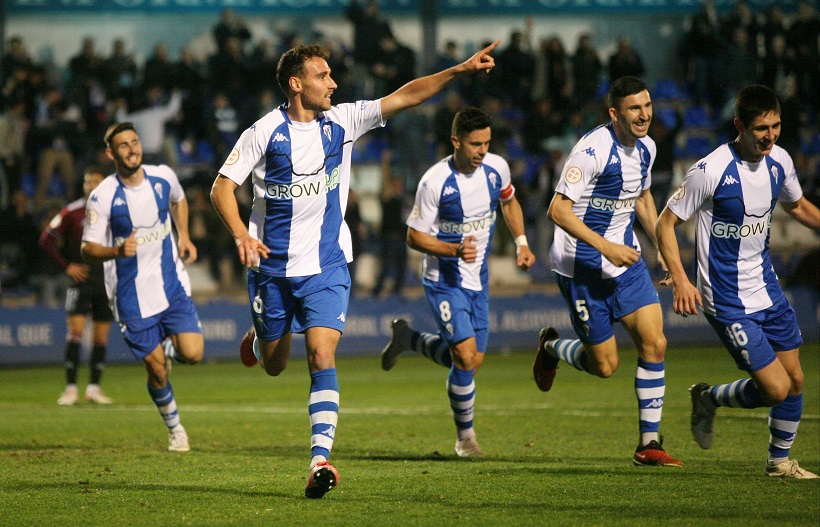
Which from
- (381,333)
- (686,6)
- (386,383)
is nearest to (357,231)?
(381,333)

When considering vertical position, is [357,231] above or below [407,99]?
below

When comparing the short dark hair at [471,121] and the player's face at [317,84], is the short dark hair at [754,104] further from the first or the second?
the player's face at [317,84]

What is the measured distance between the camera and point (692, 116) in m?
24.4

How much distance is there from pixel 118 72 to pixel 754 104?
55.0 ft

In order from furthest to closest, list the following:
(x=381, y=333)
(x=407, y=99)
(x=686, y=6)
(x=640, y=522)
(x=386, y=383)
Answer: (x=686, y=6) < (x=381, y=333) < (x=386, y=383) < (x=407, y=99) < (x=640, y=522)

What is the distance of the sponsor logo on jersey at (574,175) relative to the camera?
7.53 m

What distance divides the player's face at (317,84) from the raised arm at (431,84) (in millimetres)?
364

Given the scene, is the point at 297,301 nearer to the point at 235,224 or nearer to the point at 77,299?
the point at 235,224

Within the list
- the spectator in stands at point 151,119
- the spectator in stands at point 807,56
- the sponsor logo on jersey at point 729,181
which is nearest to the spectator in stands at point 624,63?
the spectator in stands at point 807,56

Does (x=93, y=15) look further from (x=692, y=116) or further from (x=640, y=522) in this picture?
(x=640, y=522)

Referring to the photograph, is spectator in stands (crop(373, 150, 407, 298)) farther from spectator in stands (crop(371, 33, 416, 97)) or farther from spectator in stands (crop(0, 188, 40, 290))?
spectator in stands (crop(0, 188, 40, 290))

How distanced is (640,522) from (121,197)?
5377 millimetres

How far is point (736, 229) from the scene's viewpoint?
22.8 feet

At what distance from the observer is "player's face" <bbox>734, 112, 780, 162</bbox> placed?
673 cm
